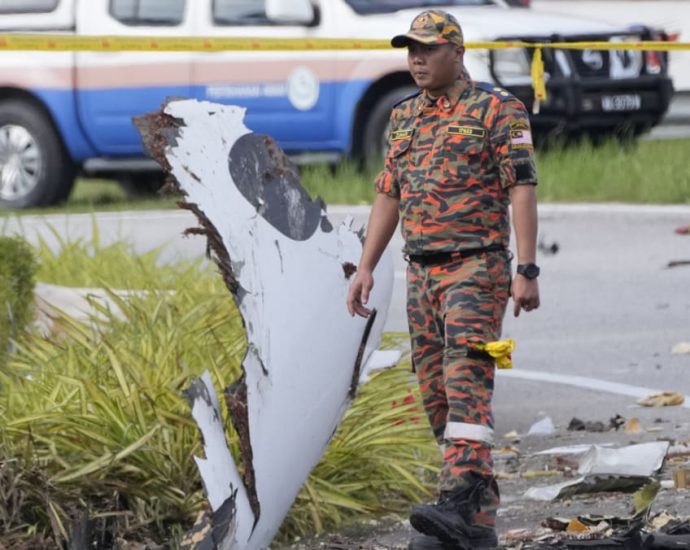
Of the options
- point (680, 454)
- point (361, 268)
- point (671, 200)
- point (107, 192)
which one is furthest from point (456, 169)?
point (107, 192)

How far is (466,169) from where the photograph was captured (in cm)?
559

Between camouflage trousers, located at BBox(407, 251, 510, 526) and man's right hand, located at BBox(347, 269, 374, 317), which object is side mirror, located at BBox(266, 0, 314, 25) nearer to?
man's right hand, located at BBox(347, 269, 374, 317)

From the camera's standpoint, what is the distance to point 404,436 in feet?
22.5

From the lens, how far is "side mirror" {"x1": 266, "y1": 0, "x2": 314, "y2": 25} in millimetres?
14555

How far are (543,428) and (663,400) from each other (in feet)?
1.80

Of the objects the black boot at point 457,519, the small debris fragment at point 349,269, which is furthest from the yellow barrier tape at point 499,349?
the small debris fragment at point 349,269

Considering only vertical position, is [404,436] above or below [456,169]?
below

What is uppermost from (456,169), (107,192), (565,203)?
(456,169)

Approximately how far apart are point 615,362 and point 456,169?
364 cm

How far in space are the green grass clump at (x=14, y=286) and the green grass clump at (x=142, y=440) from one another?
11 centimetres

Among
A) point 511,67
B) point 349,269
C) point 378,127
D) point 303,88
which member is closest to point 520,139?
point 349,269

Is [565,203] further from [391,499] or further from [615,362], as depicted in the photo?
[391,499]

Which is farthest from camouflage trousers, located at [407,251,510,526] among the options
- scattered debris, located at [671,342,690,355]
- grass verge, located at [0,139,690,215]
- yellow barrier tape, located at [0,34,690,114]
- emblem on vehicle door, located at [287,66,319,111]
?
emblem on vehicle door, located at [287,66,319,111]

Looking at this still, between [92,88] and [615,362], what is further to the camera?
[92,88]
